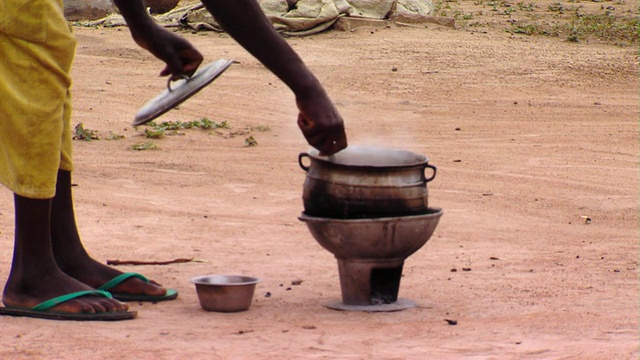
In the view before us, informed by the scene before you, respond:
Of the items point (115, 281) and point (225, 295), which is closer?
point (225, 295)

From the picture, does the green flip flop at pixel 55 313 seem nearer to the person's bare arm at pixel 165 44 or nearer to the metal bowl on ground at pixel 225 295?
the metal bowl on ground at pixel 225 295

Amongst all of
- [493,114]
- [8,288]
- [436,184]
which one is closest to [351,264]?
[8,288]

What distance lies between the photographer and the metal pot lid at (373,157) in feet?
14.0

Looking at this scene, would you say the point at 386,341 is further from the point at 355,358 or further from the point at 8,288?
the point at 8,288

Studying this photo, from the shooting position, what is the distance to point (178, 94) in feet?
13.2

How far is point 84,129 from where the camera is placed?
907 cm

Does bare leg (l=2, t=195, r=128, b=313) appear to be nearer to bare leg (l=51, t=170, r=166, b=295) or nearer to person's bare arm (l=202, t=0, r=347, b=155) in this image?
bare leg (l=51, t=170, r=166, b=295)

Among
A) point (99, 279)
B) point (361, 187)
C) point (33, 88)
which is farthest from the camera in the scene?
point (99, 279)

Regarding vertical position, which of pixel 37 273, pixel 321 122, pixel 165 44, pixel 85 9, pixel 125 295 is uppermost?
pixel 165 44

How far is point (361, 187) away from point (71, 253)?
123cm

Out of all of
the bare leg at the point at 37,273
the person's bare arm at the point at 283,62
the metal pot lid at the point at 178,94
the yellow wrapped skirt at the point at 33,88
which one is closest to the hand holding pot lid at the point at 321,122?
the person's bare arm at the point at 283,62

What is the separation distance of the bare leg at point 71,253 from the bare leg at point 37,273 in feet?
0.94

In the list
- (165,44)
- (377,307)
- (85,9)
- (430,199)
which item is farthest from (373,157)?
(85,9)

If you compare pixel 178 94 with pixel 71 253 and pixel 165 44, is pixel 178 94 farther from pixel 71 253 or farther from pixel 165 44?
pixel 71 253
